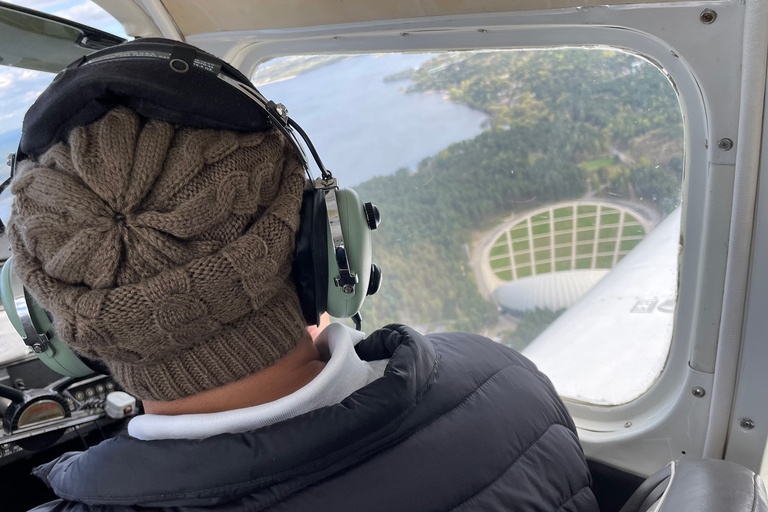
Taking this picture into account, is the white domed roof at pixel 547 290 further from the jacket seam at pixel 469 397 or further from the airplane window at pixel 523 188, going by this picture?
the jacket seam at pixel 469 397

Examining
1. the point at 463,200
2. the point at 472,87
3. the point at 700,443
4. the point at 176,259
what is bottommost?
the point at 700,443

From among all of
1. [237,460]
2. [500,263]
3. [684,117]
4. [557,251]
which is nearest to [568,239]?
[557,251]

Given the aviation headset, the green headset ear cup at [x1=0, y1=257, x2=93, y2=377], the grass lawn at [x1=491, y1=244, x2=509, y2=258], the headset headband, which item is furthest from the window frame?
the green headset ear cup at [x1=0, y1=257, x2=93, y2=377]

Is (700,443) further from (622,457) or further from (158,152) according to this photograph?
(158,152)

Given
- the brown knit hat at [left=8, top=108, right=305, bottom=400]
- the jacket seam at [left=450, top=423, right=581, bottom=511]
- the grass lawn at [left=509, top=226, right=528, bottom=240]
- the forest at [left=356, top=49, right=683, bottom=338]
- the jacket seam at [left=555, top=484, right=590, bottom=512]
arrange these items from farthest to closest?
1. the grass lawn at [left=509, top=226, right=528, bottom=240]
2. the forest at [left=356, top=49, right=683, bottom=338]
3. the jacket seam at [left=555, top=484, right=590, bottom=512]
4. the jacket seam at [left=450, top=423, right=581, bottom=511]
5. the brown knit hat at [left=8, top=108, right=305, bottom=400]

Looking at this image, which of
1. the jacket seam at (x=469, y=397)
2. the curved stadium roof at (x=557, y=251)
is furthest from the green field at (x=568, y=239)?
the jacket seam at (x=469, y=397)

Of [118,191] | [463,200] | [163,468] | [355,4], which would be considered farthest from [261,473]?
[463,200]

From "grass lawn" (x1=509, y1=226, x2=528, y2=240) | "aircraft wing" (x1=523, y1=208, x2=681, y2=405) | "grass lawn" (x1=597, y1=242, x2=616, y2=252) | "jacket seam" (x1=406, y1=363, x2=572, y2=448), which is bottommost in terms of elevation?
"aircraft wing" (x1=523, y1=208, x2=681, y2=405)

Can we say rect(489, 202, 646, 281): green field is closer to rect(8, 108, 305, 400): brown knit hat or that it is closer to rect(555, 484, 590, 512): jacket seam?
rect(555, 484, 590, 512): jacket seam
